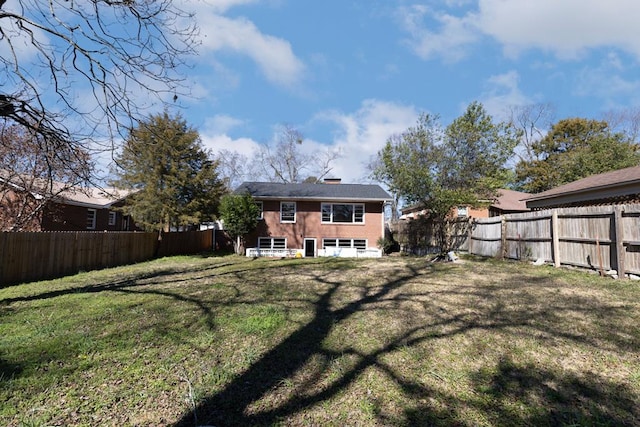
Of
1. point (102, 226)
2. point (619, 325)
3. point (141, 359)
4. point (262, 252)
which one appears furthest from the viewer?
point (102, 226)

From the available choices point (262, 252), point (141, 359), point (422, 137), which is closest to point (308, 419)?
point (141, 359)

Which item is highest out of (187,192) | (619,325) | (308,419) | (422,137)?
(422,137)

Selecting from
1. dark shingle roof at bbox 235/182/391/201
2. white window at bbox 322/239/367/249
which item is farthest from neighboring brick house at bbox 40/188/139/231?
white window at bbox 322/239/367/249

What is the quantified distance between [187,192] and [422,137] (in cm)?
1295

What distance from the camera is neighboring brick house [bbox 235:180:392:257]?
63.8 feet

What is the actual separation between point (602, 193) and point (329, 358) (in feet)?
39.9

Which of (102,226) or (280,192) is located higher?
(280,192)

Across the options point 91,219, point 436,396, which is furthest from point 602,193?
point 91,219

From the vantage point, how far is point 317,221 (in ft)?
65.0

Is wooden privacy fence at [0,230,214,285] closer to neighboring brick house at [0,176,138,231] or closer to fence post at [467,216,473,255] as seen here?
neighboring brick house at [0,176,138,231]

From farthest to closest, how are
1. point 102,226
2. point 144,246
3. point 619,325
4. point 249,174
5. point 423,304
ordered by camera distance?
point 249,174
point 102,226
point 144,246
point 423,304
point 619,325

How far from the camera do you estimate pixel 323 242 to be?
19.7m

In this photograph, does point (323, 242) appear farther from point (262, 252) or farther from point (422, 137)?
point (422, 137)

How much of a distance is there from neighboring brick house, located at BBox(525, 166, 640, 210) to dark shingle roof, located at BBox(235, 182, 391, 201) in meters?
8.04
